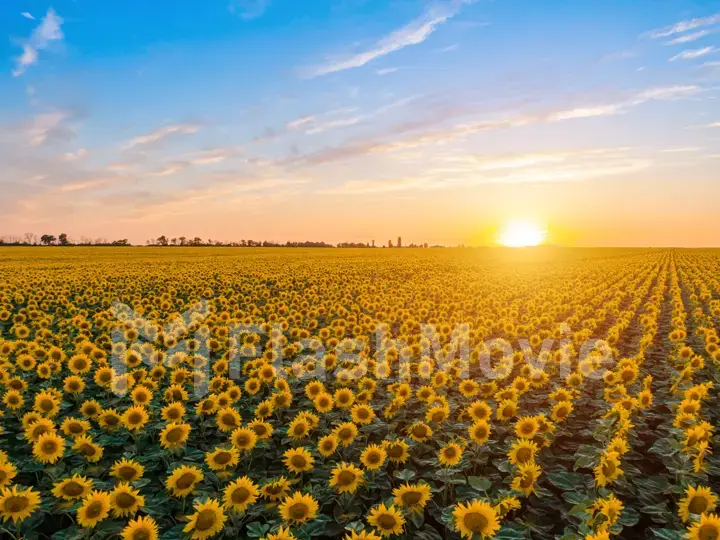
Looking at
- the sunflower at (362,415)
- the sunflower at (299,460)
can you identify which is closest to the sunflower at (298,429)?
the sunflower at (299,460)

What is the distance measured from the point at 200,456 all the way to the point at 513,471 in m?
3.71

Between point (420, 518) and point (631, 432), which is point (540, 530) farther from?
point (631, 432)

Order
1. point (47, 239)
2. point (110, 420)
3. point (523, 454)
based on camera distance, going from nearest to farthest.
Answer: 1. point (523, 454)
2. point (110, 420)
3. point (47, 239)

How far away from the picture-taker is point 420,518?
4.49m

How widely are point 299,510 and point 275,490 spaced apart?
1.81 ft

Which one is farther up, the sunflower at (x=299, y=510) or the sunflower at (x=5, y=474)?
the sunflower at (x=5, y=474)

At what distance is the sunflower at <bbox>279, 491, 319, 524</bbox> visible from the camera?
169 inches

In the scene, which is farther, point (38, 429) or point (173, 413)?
point (173, 413)

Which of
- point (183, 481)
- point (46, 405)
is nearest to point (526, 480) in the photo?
point (183, 481)

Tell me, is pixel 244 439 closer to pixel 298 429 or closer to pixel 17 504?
pixel 298 429

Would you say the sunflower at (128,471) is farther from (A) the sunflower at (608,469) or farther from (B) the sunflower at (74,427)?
(A) the sunflower at (608,469)

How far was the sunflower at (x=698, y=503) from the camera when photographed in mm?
4316

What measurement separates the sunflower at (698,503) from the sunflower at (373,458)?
9.53 ft

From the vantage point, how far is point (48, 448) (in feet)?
17.3
